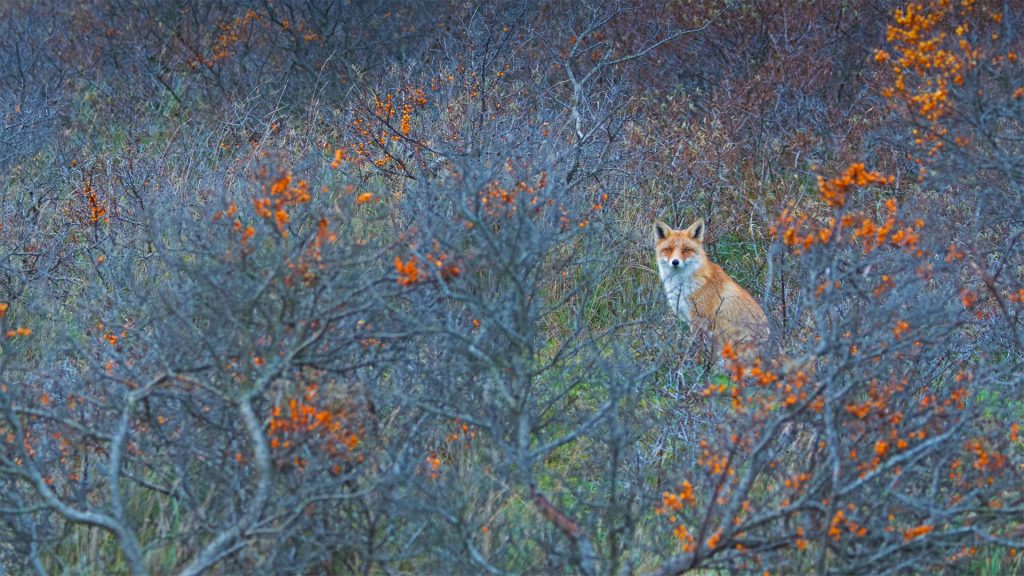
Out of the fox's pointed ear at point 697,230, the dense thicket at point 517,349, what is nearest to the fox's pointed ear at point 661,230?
the fox's pointed ear at point 697,230

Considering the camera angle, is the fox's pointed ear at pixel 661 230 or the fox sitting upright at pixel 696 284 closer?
the fox sitting upright at pixel 696 284

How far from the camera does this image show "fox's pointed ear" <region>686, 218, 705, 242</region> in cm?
770

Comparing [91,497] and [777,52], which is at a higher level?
[777,52]

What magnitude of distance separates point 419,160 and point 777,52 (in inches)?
163

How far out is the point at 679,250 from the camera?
7617mm

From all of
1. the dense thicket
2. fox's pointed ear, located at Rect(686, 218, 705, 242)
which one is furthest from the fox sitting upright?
the dense thicket

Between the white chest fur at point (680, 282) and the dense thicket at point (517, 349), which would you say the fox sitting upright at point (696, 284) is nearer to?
the white chest fur at point (680, 282)

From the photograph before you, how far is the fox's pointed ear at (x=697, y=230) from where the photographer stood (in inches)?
303

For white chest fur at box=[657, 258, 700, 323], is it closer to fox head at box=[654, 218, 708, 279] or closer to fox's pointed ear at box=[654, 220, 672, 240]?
fox head at box=[654, 218, 708, 279]

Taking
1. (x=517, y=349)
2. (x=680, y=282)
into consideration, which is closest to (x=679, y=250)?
(x=680, y=282)

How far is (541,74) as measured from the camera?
11.0m

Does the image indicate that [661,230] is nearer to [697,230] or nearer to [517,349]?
[697,230]

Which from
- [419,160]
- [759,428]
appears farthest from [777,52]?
[759,428]

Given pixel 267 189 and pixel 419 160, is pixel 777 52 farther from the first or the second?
pixel 267 189
